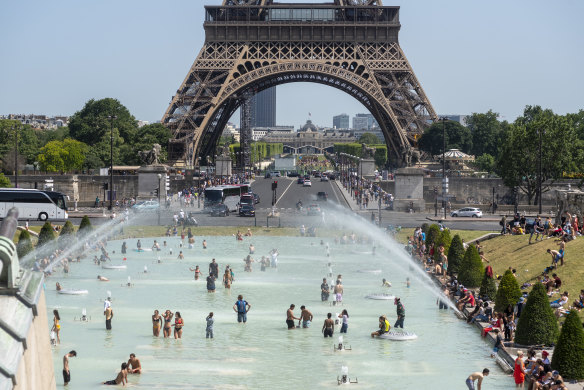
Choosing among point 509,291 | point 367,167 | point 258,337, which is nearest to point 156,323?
point 258,337

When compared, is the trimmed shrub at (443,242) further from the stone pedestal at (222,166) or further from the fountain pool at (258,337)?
the stone pedestal at (222,166)

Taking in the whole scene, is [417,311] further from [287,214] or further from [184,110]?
[184,110]

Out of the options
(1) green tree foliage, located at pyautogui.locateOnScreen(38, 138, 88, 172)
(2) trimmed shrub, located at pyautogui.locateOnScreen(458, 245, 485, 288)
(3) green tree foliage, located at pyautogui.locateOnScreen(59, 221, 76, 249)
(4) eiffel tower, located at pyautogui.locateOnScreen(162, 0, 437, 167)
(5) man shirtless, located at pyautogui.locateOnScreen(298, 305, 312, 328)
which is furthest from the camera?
(1) green tree foliage, located at pyautogui.locateOnScreen(38, 138, 88, 172)

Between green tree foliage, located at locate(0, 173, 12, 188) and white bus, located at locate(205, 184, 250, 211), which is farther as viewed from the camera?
green tree foliage, located at locate(0, 173, 12, 188)

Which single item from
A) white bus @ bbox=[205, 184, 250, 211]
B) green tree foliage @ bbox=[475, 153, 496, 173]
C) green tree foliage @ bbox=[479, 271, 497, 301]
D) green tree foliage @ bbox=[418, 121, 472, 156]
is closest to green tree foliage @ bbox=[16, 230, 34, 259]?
green tree foliage @ bbox=[479, 271, 497, 301]

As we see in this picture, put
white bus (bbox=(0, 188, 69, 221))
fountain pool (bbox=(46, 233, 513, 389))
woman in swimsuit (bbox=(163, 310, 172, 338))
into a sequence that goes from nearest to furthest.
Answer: fountain pool (bbox=(46, 233, 513, 389)) → woman in swimsuit (bbox=(163, 310, 172, 338)) → white bus (bbox=(0, 188, 69, 221))

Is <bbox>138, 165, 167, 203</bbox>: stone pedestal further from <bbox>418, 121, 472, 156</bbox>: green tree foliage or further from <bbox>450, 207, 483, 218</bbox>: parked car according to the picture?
<bbox>418, 121, 472, 156</bbox>: green tree foliage

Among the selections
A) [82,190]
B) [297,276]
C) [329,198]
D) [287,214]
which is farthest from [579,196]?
[82,190]
